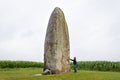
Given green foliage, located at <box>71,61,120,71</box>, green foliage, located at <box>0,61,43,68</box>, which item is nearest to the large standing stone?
green foliage, located at <box>71,61,120,71</box>

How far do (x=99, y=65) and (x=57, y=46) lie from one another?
17.5 meters

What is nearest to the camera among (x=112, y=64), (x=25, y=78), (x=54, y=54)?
(x=25, y=78)

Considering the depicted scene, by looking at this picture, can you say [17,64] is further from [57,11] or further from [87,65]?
[57,11]

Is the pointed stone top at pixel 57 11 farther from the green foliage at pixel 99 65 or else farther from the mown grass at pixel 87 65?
the green foliage at pixel 99 65

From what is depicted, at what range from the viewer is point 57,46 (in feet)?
135

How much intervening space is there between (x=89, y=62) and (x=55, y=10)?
60.2 ft

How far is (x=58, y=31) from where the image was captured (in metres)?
41.5

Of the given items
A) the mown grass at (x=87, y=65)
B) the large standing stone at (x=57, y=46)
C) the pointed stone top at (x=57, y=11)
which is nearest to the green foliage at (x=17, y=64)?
the mown grass at (x=87, y=65)

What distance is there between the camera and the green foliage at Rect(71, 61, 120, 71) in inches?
2207

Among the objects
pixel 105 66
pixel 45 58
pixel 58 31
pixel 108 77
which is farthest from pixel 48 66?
pixel 105 66

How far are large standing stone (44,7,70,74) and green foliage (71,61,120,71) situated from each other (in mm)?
15197

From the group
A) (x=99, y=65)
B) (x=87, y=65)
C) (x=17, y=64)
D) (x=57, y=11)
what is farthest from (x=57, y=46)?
(x=17, y=64)

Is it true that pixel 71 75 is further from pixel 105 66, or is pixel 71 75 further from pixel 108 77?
pixel 105 66

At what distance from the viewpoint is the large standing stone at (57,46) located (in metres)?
41.0
